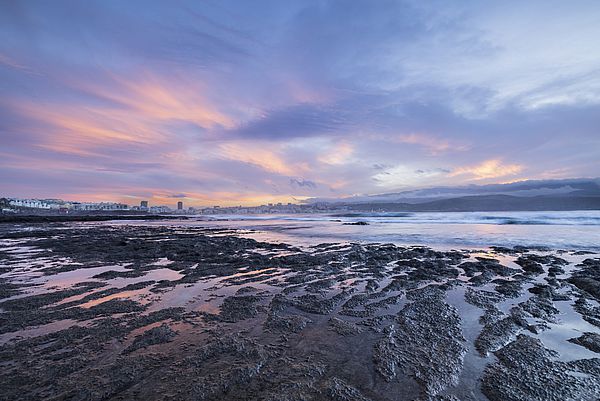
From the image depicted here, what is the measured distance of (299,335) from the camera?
14.7ft

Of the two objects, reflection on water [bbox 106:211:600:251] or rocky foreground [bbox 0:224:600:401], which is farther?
reflection on water [bbox 106:211:600:251]

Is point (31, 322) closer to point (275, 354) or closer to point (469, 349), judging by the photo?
point (275, 354)

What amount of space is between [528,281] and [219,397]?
8908 millimetres

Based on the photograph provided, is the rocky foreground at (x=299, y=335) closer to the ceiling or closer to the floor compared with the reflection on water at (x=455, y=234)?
closer to the ceiling

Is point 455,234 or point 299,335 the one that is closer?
point 299,335

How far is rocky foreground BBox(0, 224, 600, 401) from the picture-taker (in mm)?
3102

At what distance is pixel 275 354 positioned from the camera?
3830 millimetres

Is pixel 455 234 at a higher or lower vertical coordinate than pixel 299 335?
lower

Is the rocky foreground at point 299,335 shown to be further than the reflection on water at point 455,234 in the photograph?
No

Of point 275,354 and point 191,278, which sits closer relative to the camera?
point 275,354

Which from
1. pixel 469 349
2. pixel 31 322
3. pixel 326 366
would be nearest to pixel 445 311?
pixel 469 349

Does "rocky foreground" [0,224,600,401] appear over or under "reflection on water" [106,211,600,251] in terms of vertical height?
over

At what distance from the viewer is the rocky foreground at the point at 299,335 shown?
3.10m

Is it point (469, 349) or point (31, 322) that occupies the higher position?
point (31, 322)
